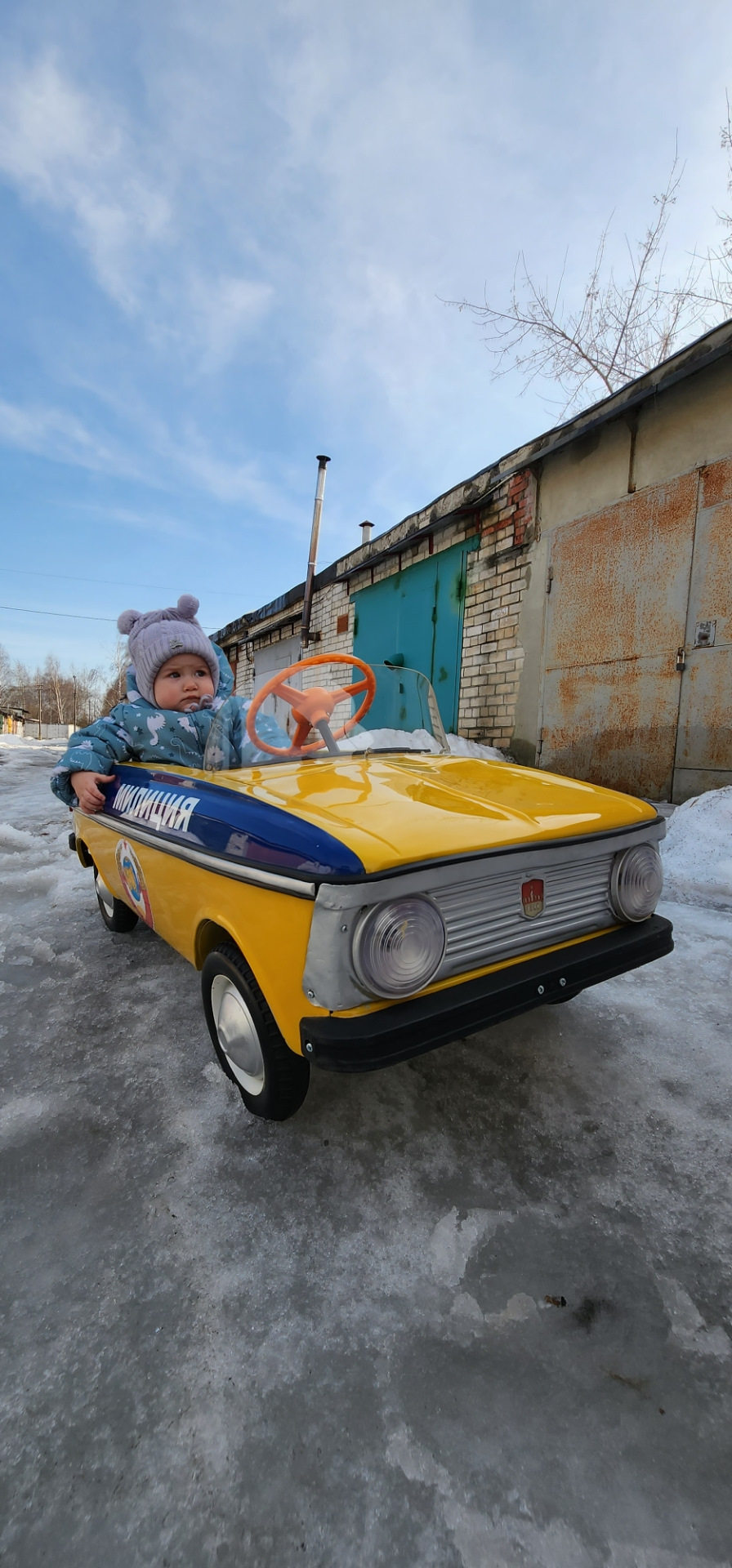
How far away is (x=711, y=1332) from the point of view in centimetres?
111

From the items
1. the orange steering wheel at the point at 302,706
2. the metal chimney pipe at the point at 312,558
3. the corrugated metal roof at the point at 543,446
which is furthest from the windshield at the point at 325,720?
the metal chimney pipe at the point at 312,558

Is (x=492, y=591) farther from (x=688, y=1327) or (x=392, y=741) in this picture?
(x=688, y=1327)

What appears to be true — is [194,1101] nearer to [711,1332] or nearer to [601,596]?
[711,1332]

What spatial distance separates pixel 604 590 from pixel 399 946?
4.87 metres

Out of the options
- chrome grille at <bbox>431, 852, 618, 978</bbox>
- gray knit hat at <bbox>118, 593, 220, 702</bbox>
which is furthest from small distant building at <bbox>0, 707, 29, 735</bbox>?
chrome grille at <bbox>431, 852, 618, 978</bbox>

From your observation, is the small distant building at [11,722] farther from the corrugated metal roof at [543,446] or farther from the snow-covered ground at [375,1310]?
the snow-covered ground at [375,1310]

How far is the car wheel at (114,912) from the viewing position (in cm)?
304

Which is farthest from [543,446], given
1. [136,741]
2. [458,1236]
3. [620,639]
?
[458,1236]

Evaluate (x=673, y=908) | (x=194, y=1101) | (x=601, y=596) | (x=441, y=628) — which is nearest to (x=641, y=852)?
(x=194, y=1101)

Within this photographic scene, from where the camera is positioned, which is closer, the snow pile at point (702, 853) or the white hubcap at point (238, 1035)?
the white hubcap at point (238, 1035)

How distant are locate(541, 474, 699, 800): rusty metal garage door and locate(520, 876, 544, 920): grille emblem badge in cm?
379

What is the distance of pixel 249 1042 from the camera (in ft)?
5.21

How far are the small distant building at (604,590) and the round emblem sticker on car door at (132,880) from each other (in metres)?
1.69

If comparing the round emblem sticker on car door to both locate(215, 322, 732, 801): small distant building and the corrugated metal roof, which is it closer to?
locate(215, 322, 732, 801): small distant building
